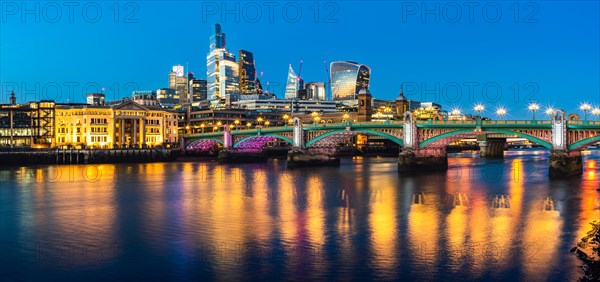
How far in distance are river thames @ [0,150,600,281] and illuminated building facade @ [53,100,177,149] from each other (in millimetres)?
72908

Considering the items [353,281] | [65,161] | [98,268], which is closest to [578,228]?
[353,281]

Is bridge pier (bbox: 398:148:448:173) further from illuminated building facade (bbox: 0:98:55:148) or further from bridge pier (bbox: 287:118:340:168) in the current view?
illuminated building facade (bbox: 0:98:55:148)

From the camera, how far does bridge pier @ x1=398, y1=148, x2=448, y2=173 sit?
74.9m

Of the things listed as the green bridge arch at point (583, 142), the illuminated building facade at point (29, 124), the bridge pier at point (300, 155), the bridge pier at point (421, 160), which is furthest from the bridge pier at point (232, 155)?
the green bridge arch at point (583, 142)

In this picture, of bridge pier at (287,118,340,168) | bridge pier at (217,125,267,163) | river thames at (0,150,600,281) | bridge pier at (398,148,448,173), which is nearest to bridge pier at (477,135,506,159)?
bridge pier at (217,125,267,163)

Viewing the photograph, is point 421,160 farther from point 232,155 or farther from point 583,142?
point 232,155

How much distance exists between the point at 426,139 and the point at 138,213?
42911 millimetres

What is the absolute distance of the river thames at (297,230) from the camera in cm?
2494

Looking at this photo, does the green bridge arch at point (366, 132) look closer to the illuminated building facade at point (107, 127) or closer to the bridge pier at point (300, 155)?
the bridge pier at point (300, 155)

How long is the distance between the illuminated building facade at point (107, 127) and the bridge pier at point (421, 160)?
76.0 metres

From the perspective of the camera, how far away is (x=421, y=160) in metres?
76.0

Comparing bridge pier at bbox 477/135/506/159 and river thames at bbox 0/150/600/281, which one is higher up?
bridge pier at bbox 477/135/506/159

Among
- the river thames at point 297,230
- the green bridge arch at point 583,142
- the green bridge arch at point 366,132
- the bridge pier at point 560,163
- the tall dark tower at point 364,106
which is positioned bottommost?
the river thames at point 297,230

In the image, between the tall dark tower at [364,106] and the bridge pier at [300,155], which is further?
the tall dark tower at [364,106]
